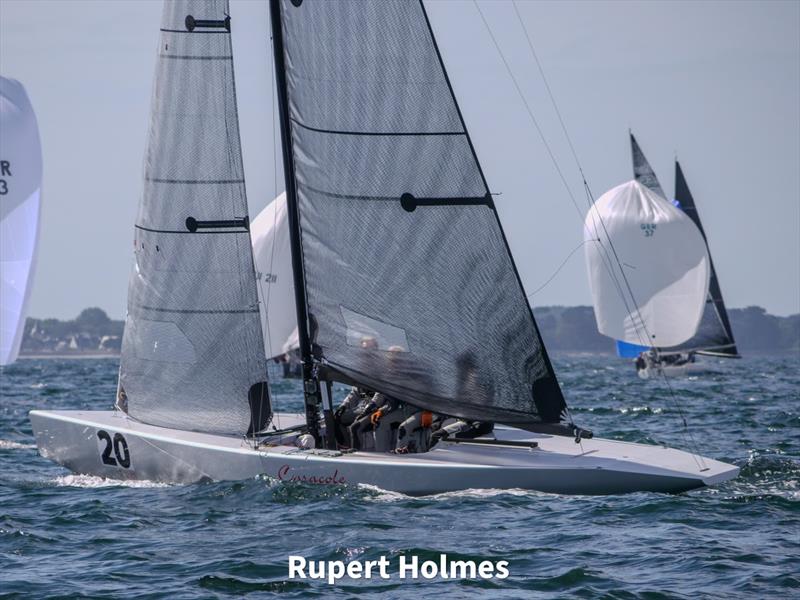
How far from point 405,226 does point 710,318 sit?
4131cm

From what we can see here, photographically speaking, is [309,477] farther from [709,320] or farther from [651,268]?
[709,320]

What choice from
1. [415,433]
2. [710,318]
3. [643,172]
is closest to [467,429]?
[415,433]

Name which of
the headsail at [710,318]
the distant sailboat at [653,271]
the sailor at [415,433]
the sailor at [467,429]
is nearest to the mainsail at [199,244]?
the sailor at [415,433]

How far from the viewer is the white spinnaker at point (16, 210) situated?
2144cm

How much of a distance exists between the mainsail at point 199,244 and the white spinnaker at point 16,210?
698 cm

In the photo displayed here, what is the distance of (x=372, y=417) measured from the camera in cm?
1411

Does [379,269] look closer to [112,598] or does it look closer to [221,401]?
[221,401]

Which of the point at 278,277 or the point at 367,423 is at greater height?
the point at 278,277

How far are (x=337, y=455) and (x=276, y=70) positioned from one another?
4.11 meters

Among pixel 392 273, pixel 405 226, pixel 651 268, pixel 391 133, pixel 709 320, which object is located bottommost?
pixel 392 273

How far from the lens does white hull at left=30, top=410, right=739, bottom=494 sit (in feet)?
41.4

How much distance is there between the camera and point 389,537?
36.0ft

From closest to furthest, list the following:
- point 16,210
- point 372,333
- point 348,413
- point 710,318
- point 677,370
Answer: point 372,333, point 348,413, point 16,210, point 677,370, point 710,318

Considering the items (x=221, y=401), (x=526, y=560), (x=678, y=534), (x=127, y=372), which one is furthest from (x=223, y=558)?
(x=127, y=372)
